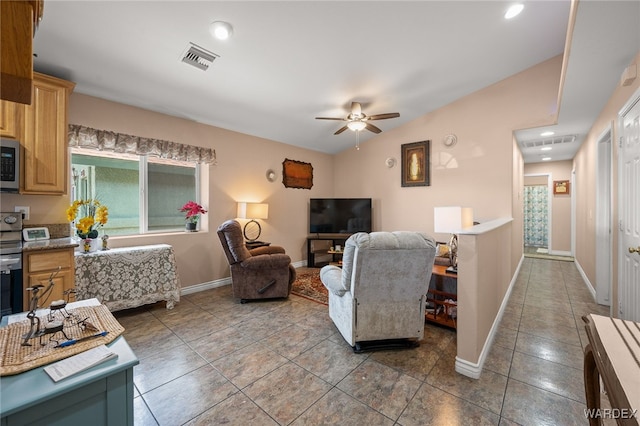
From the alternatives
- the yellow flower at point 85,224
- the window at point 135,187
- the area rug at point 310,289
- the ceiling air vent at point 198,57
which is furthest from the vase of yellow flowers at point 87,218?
the area rug at point 310,289

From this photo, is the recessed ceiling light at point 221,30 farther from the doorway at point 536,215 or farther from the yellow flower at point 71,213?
the doorway at point 536,215

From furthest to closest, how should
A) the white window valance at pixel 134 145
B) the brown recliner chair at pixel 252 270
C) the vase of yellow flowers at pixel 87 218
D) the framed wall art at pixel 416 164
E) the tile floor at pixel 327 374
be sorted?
the framed wall art at pixel 416 164 → the brown recliner chair at pixel 252 270 → the white window valance at pixel 134 145 → the vase of yellow flowers at pixel 87 218 → the tile floor at pixel 327 374

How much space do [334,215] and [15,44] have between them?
16.4 feet

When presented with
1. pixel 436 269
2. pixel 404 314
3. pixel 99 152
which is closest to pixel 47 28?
pixel 99 152

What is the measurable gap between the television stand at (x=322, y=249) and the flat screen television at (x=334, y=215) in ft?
0.36

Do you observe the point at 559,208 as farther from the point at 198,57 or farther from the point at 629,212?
the point at 198,57

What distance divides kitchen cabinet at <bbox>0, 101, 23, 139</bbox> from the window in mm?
759

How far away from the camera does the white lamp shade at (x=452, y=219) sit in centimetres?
289

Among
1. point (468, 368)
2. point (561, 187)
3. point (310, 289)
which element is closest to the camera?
point (468, 368)

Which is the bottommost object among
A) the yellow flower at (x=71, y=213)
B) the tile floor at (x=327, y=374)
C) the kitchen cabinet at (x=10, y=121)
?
A: the tile floor at (x=327, y=374)

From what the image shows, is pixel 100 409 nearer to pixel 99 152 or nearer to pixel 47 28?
pixel 47 28

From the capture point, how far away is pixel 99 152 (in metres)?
3.16

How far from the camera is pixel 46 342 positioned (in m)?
1.02

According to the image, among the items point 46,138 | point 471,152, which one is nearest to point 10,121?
point 46,138
